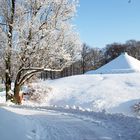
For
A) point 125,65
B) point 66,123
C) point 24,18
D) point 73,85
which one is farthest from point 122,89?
point 66,123

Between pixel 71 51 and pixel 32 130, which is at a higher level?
pixel 71 51

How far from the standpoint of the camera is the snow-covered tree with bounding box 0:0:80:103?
21969 mm

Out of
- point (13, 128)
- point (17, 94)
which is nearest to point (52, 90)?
point (17, 94)

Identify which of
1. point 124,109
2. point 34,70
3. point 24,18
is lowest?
point 124,109

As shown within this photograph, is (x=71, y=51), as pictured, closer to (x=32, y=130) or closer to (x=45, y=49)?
(x=45, y=49)

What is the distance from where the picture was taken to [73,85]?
48.8 meters

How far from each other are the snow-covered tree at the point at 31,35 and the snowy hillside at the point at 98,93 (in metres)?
12.1

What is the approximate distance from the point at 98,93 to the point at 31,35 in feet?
70.8

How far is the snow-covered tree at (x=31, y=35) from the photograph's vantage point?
21969 mm

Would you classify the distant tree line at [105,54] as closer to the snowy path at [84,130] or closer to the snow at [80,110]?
the snow at [80,110]

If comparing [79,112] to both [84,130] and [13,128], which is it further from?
[13,128]

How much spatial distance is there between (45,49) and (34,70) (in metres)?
1.51

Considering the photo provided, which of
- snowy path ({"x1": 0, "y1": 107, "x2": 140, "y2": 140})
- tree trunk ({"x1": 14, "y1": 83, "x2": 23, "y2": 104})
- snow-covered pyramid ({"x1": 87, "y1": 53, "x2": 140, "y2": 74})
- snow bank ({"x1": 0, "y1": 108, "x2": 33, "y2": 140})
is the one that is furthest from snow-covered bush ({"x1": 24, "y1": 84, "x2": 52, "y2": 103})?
snow bank ({"x1": 0, "y1": 108, "x2": 33, "y2": 140})

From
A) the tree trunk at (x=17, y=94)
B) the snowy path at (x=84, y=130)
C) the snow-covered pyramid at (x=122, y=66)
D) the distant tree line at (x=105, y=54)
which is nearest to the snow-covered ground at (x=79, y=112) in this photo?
the snowy path at (x=84, y=130)
